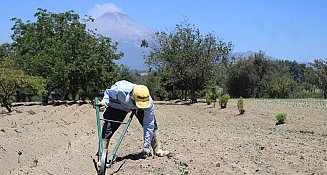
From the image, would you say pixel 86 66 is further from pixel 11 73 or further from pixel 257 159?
pixel 257 159

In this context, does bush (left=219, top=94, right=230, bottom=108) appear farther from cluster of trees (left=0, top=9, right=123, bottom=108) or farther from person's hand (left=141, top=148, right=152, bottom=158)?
person's hand (left=141, top=148, right=152, bottom=158)

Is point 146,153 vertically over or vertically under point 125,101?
under

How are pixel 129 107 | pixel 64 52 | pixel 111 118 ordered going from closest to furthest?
pixel 129 107 < pixel 111 118 < pixel 64 52

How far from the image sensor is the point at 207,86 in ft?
108

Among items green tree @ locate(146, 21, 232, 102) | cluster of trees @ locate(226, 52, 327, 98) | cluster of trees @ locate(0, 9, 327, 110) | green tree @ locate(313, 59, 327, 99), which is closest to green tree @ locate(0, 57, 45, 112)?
cluster of trees @ locate(0, 9, 327, 110)

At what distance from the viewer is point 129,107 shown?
7426mm

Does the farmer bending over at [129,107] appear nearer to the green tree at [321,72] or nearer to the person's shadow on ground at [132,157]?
the person's shadow on ground at [132,157]

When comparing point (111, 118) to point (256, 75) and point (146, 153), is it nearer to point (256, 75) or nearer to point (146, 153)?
point (146, 153)

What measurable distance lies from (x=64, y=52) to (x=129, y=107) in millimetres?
22816

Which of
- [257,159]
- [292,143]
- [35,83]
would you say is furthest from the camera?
[35,83]

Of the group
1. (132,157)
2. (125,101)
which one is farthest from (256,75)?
(125,101)

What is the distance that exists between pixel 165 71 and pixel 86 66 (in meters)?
6.28

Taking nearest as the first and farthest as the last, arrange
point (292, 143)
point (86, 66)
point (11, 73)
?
point (292, 143) < point (11, 73) < point (86, 66)

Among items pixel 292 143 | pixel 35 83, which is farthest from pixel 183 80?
pixel 292 143
